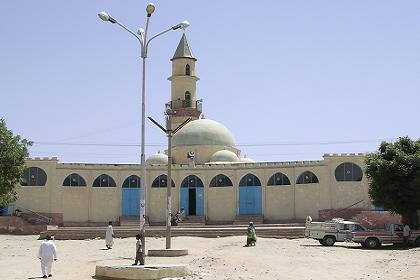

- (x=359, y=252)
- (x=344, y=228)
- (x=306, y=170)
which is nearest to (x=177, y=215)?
(x=306, y=170)

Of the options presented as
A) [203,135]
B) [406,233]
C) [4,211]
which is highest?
[203,135]

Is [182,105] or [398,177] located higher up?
[182,105]

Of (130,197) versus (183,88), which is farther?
(183,88)

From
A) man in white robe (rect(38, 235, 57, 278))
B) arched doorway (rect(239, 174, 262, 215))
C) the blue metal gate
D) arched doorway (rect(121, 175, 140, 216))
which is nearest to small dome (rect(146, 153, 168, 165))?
arched doorway (rect(121, 175, 140, 216))

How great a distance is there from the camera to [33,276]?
2102 cm

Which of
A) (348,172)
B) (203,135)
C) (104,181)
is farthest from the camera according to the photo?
(203,135)

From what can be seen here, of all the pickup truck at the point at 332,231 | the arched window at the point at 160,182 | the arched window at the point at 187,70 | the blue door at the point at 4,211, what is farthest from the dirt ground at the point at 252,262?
the arched window at the point at 187,70

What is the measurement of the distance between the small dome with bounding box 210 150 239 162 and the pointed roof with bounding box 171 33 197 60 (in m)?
12.1

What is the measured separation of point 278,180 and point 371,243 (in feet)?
53.8

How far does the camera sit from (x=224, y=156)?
173 ft

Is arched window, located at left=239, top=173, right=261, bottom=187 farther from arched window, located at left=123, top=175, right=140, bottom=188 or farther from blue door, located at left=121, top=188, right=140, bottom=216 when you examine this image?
blue door, located at left=121, top=188, right=140, bottom=216

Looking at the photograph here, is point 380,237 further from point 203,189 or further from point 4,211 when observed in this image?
point 4,211

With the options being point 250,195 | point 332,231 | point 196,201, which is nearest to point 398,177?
point 332,231

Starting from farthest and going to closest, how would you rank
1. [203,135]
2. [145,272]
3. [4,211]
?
[203,135]
[4,211]
[145,272]
